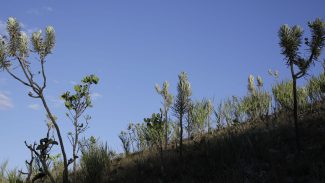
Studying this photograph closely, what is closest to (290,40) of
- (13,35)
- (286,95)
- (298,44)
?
(298,44)

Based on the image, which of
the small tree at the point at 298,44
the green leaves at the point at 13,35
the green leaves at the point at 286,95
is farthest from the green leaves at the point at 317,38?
the green leaves at the point at 13,35

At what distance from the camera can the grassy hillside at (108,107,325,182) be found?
7.68 metres

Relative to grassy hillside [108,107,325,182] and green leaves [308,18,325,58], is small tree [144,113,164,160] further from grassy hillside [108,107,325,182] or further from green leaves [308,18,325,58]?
green leaves [308,18,325,58]

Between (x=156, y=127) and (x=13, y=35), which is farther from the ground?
(x=13, y=35)

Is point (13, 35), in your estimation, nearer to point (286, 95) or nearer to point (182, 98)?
point (182, 98)

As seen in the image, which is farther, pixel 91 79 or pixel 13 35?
pixel 91 79

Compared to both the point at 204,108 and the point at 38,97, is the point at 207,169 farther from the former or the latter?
the point at 204,108

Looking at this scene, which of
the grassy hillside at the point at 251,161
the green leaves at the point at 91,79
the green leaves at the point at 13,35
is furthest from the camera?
the green leaves at the point at 91,79

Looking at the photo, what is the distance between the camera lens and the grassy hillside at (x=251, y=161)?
302 inches

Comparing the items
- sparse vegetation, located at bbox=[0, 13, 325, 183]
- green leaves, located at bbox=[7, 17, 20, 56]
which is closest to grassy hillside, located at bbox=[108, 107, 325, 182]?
sparse vegetation, located at bbox=[0, 13, 325, 183]

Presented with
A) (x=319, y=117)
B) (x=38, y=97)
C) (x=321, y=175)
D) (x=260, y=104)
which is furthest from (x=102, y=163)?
Answer: (x=260, y=104)

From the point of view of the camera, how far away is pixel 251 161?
8734 millimetres

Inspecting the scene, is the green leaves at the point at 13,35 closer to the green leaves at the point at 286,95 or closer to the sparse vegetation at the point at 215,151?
the sparse vegetation at the point at 215,151

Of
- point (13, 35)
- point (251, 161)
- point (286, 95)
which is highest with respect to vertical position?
point (13, 35)
